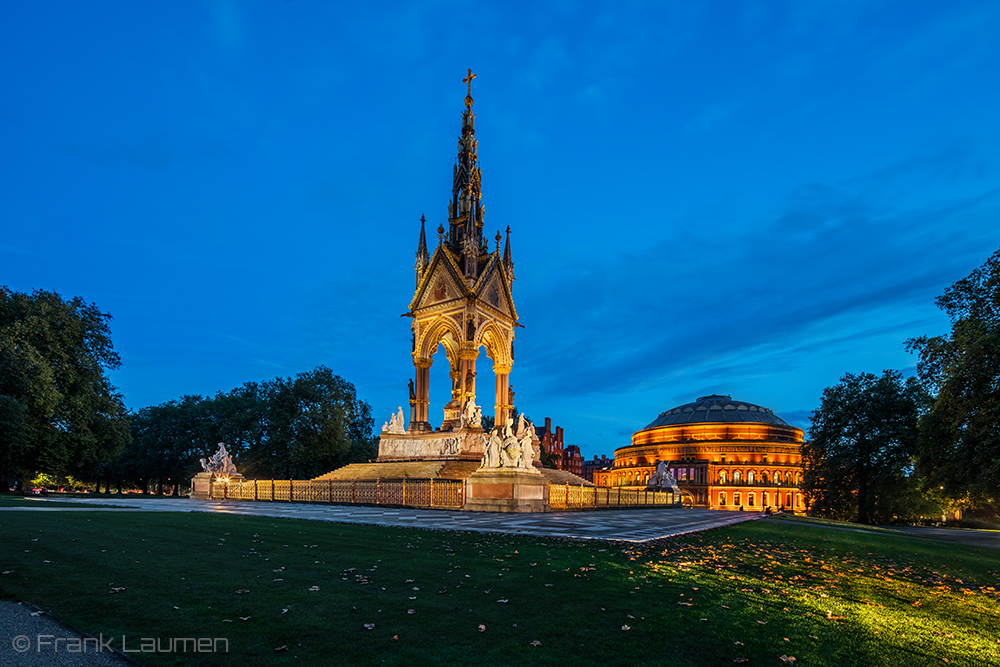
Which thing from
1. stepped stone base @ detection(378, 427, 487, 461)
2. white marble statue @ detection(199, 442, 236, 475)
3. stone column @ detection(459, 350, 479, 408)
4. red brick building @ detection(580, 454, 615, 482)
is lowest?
red brick building @ detection(580, 454, 615, 482)

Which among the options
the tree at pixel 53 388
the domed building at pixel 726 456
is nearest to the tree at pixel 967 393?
the tree at pixel 53 388

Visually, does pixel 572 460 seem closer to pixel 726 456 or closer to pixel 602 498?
pixel 726 456

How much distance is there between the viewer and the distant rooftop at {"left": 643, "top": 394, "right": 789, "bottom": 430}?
10681cm

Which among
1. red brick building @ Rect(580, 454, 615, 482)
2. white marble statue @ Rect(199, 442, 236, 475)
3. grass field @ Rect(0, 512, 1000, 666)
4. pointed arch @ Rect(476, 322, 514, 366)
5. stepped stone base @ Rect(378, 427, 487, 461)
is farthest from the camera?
red brick building @ Rect(580, 454, 615, 482)

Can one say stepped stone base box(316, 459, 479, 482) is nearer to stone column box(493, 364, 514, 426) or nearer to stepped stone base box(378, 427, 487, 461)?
stepped stone base box(378, 427, 487, 461)

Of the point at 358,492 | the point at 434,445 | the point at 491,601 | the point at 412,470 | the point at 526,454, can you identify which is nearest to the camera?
the point at 491,601

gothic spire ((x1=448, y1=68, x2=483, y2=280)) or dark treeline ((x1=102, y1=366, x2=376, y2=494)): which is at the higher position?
gothic spire ((x1=448, y1=68, x2=483, y2=280))

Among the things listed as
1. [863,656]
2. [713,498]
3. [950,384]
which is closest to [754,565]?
[863,656]

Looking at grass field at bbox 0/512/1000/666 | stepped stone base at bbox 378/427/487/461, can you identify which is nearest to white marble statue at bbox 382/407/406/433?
stepped stone base at bbox 378/427/487/461

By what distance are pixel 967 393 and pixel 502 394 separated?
23316mm

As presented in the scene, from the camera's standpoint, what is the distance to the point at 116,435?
3484 cm

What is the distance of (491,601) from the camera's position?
19.3ft

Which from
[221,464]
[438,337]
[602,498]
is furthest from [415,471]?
[221,464]

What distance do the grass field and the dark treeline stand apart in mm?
38449
